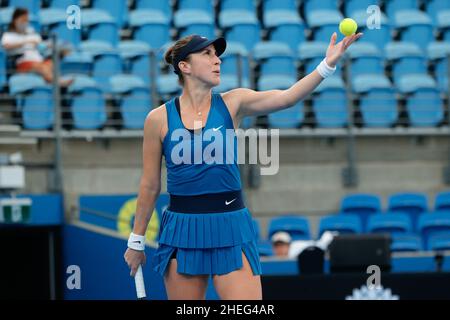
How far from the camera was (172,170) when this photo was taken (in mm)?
6246

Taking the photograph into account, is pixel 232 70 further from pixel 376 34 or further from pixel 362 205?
pixel 376 34

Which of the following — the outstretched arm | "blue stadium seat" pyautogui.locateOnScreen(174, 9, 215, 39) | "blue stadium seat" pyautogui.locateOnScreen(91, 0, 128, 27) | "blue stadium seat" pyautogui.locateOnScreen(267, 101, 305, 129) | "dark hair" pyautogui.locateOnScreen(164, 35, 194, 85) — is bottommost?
the outstretched arm

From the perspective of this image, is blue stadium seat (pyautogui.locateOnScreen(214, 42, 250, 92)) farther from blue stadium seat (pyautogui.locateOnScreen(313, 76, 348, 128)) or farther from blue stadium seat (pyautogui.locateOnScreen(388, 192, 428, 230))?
blue stadium seat (pyautogui.locateOnScreen(388, 192, 428, 230))

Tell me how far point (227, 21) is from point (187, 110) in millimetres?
8959

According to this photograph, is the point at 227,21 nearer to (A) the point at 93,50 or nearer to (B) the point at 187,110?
(A) the point at 93,50

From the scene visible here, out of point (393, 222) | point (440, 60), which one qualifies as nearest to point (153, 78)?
point (393, 222)

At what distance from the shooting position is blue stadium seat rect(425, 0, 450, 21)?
16.5 metres

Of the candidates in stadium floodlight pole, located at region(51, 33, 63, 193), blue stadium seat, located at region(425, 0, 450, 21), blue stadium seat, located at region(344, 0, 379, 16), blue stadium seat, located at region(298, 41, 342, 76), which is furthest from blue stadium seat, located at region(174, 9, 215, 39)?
blue stadium seat, located at region(425, 0, 450, 21)

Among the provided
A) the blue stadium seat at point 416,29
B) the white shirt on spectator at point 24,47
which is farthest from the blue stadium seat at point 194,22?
the blue stadium seat at point 416,29

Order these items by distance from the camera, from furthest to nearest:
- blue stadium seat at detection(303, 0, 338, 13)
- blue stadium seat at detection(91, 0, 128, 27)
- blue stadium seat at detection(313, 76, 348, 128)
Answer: blue stadium seat at detection(303, 0, 338, 13), blue stadium seat at detection(91, 0, 128, 27), blue stadium seat at detection(313, 76, 348, 128)

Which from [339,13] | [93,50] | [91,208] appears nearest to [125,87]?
[93,50]

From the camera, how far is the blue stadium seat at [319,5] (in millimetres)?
15844

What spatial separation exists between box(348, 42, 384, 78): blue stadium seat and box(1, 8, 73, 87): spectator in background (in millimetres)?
3890

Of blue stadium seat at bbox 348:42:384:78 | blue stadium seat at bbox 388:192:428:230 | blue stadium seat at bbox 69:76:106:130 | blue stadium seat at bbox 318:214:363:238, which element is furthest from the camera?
blue stadium seat at bbox 348:42:384:78
